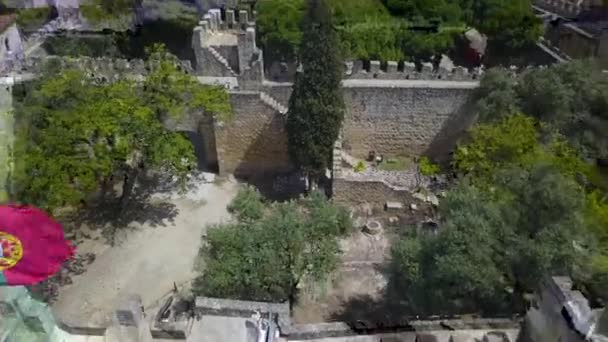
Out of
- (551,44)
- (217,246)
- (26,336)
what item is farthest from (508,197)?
(551,44)

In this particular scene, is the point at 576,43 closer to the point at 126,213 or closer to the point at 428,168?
the point at 428,168

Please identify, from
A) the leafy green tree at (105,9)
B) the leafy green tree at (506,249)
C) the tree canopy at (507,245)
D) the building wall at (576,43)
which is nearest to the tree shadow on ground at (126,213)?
the tree canopy at (507,245)

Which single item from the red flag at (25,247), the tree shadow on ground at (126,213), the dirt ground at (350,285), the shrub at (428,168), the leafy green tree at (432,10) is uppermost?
the red flag at (25,247)

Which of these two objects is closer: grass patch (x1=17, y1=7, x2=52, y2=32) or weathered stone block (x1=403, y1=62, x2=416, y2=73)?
weathered stone block (x1=403, y1=62, x2=416, y2=73)

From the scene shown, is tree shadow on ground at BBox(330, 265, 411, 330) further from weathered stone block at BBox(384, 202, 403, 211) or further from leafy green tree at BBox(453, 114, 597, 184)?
leafy green tree at BBox(453, 114, 597, 184)

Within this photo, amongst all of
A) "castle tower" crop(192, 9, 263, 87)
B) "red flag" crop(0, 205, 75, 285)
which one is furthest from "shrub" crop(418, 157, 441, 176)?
"red flag" crop(0, 205, 75, 285)

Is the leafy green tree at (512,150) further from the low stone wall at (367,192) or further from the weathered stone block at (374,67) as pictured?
the weathered stone block at (374,67)

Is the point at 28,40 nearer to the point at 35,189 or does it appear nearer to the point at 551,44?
the point at 35,189

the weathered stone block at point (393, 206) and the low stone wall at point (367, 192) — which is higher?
the low stone wall at point (367, 192)
